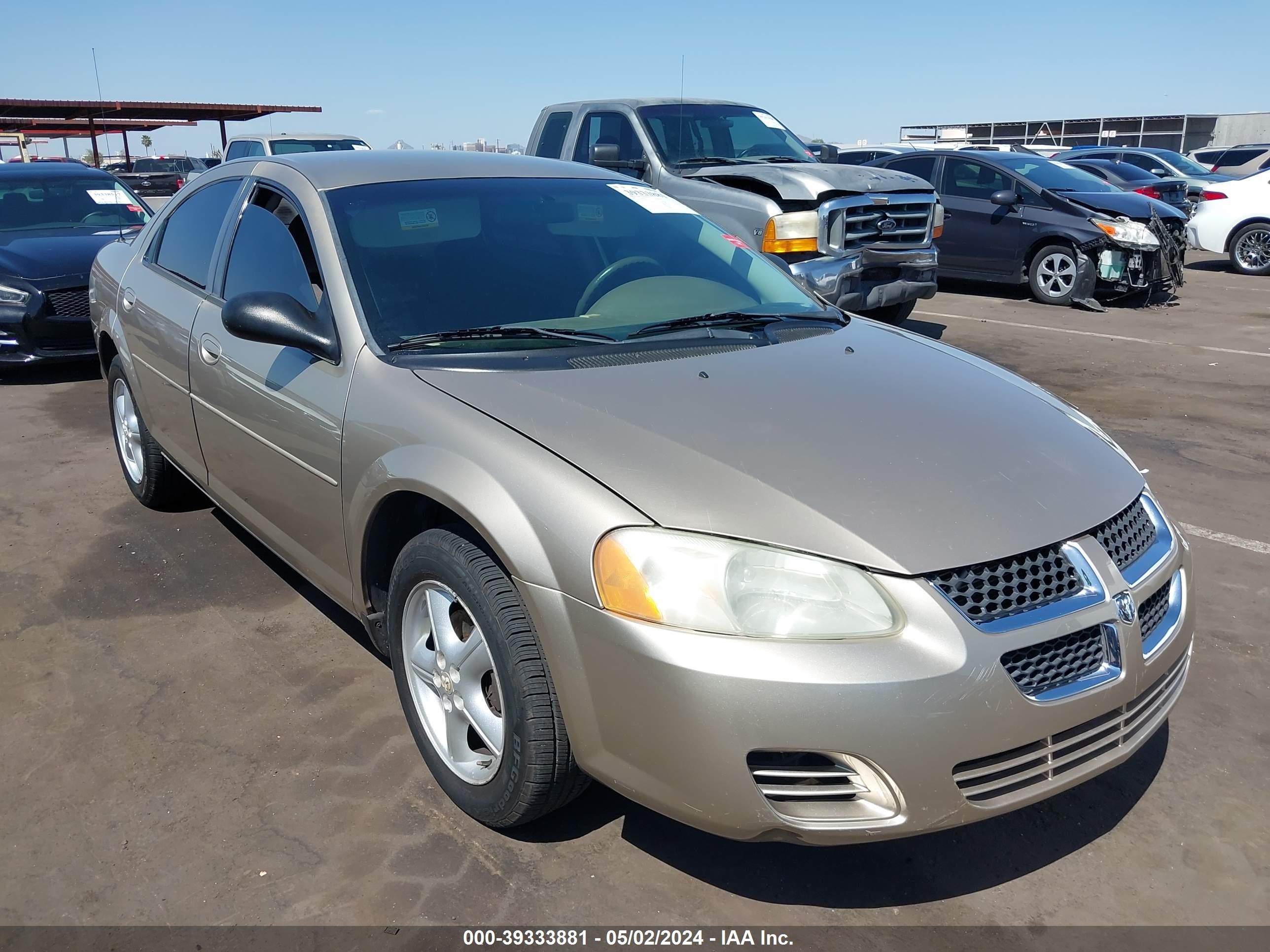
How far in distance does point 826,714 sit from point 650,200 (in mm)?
2380

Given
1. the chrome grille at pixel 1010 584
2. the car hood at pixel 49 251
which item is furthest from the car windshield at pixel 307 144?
the chrome grille at pixel 1010 584

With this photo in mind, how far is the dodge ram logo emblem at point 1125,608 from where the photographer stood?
217 cm

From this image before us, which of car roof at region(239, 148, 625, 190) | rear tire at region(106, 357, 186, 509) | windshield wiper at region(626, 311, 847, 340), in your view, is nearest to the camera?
windshield wiper at region(626, 311, 847, 340)

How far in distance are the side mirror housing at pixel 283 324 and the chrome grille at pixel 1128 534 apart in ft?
6.69

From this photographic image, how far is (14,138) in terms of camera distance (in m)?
43.0

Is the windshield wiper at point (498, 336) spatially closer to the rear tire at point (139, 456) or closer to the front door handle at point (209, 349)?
the front door handle at point (209, 349)

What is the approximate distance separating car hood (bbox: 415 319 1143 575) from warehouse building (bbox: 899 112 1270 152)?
38877mm

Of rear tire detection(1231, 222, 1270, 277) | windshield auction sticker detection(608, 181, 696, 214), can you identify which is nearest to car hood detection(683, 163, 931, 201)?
windshield auction sticker detection(608, 181, 696, 214)

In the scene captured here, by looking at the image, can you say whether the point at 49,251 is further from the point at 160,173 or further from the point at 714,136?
the point at 160,173

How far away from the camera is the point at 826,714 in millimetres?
1923

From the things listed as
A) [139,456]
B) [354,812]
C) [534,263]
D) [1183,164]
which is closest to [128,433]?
[139,456]

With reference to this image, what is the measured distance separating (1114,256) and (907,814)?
10.5 m

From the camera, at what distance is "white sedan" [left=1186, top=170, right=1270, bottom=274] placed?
539 inches

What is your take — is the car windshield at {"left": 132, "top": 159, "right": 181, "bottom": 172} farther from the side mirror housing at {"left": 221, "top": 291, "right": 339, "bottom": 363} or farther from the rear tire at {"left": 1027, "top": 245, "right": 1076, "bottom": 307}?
the side mirror housing at {"left": 221, "top": 291, "right": 339, "bottom": 363}
